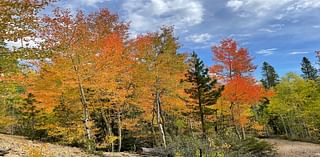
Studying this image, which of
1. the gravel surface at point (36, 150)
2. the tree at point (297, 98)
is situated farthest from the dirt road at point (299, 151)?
the gravel surface at point (36, 150)

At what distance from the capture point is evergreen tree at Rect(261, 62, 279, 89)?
80.9 metres

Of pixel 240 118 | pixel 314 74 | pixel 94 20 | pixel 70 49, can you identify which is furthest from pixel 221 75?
pixel 314 74

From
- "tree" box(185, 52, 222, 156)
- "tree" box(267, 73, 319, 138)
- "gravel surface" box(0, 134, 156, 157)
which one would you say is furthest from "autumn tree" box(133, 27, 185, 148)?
"tree" box(267, 73, 319, 138)

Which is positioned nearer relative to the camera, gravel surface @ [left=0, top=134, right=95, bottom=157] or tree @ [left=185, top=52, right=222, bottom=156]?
gravel surface @ [left=0, top=134, right=95, bottom=157]

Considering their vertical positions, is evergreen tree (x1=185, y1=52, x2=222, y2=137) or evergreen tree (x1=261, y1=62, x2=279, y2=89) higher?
evergreen tree (x1=261, y1=62, x2=279, y2=89)

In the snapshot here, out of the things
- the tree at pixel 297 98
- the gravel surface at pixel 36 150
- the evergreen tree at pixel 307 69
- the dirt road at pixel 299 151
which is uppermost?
the evergreen tree at pixel 307 69

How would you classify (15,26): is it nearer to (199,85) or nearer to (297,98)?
(199,85)

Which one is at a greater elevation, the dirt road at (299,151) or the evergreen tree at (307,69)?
the evergreen tree at (307,69)

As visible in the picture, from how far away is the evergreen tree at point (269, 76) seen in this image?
8088 cm

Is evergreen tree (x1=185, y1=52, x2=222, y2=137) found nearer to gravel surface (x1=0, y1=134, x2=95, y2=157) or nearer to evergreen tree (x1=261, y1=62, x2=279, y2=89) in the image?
gravel surface (x1=0, y1=134, x2=95, y2=157)

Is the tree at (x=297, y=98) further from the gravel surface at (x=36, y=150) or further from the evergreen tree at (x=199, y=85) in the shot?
the gravel surface at (x=36, y=150)

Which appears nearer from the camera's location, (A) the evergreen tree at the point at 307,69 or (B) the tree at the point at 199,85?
(B) the tree at the point at 199,85

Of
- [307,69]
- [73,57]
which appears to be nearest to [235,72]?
[73,57]

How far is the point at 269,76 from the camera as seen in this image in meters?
82.2
